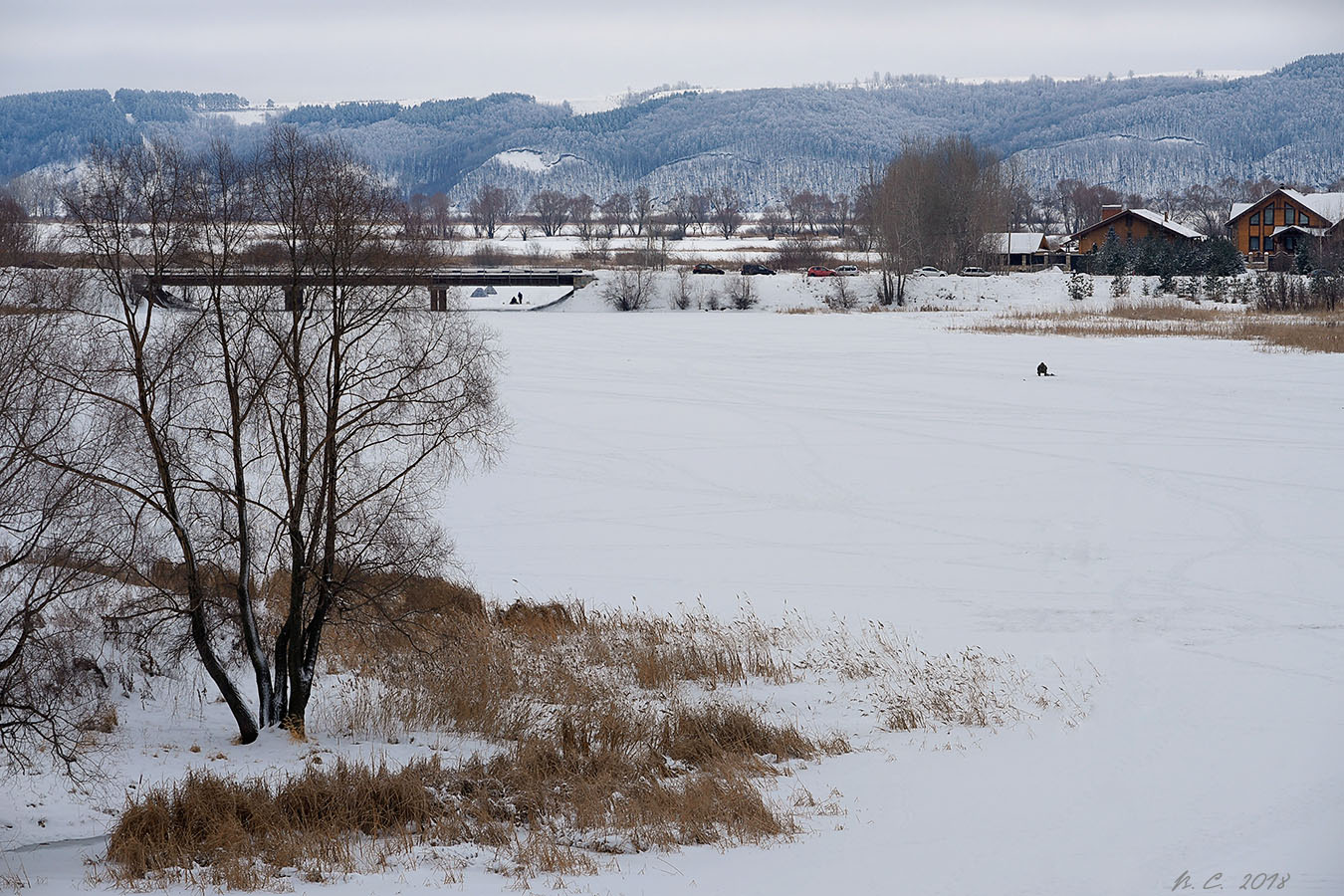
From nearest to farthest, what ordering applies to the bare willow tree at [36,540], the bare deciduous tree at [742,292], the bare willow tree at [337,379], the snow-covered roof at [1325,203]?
the bare willow tree at [36,540]
the bare willow tree at [337,379]
the bare deciduous tree at [742,292]
the snow-covered roof at [1325,203]

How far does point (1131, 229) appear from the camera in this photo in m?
90.9

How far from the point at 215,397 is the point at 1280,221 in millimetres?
95775

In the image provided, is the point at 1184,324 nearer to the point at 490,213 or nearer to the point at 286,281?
the point at 286,281

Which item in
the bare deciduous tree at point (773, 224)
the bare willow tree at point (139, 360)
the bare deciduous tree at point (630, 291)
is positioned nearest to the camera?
the bare willow tree at point (139, 360)

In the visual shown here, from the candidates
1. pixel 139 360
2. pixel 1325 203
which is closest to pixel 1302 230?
pixel 1325 203

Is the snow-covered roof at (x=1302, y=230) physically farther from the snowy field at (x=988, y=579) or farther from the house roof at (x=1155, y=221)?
the snowy field at (x=988, y=579)

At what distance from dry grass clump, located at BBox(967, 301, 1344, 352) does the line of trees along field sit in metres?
37.9

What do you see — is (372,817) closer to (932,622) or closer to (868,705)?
(868,705)

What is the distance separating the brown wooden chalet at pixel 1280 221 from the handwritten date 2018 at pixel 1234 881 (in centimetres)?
8889

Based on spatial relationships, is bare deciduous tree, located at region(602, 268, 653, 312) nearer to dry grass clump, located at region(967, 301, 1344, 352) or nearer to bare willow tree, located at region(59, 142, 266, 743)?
dry grass clump, located at region(967, 301, 1344, 352)

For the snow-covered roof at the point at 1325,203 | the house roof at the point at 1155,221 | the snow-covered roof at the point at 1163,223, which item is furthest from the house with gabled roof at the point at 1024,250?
the snow-covered roof at the point at 1325,203

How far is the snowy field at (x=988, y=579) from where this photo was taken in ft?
26.6

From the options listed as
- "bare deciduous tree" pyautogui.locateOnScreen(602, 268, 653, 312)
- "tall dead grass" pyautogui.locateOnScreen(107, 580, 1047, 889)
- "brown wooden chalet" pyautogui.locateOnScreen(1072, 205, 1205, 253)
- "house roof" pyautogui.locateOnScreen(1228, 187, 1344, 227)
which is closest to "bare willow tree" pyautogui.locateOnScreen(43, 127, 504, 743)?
"tall dead grass" pyautogui.locateOnScreen(107, 580, 1047, 889)

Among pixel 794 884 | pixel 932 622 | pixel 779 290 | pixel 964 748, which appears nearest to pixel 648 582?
pixel 932 622
